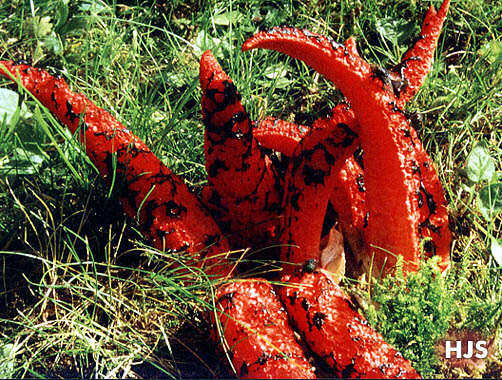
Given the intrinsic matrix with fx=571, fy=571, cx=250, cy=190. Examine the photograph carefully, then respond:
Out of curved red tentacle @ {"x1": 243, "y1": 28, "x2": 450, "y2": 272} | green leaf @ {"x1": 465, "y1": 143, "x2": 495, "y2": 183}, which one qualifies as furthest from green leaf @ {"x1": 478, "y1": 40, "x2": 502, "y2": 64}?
curved red tentacle @ {"x1": 243, "y1": 28, "x2": 450, "y2": 272}

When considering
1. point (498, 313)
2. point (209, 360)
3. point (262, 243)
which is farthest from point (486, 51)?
point (209, 360)

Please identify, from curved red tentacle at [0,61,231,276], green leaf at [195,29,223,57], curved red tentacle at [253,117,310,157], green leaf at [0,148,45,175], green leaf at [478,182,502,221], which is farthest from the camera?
green leaf at [195,29,223,57]

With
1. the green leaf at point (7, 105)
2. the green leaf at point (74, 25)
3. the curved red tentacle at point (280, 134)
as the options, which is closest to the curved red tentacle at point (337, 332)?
the curved red tentacle at point (280, 134)

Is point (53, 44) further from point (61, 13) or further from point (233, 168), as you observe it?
point (233, 168)

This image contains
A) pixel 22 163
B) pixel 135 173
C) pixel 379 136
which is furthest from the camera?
pixel 22 163

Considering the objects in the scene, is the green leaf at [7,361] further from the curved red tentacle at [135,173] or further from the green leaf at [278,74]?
the green leaf at [278,74]

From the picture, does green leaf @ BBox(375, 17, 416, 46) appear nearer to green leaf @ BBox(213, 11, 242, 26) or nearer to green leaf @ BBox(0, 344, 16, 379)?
green leaf @ BBox(213, 11, 242, 26)

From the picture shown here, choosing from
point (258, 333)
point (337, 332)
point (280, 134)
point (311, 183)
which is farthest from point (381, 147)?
point (258, 333)
